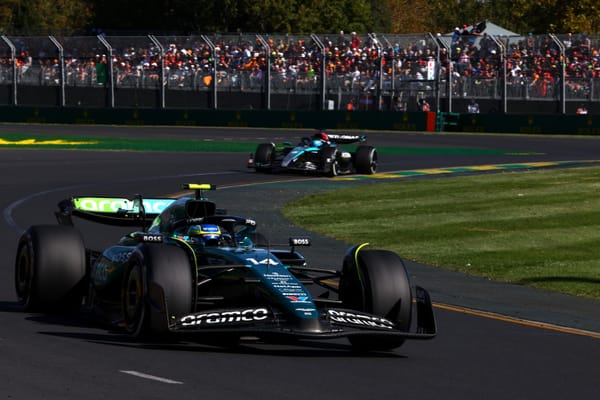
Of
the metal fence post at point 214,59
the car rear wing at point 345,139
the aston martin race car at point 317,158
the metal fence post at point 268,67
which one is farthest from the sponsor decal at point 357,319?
the metal fence post at point 214,59

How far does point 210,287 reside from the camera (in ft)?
36.9

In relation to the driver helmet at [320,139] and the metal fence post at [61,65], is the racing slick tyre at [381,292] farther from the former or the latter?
the metal fence post at [61,65]

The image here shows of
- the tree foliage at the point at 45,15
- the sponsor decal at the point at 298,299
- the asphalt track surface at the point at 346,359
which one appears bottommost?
the asphalt track surface at the point at 346,359

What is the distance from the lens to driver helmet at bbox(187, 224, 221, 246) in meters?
11.6

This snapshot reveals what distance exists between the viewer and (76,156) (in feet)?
132

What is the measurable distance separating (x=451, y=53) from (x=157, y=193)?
94.2ft

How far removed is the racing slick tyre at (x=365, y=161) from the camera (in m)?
35.2

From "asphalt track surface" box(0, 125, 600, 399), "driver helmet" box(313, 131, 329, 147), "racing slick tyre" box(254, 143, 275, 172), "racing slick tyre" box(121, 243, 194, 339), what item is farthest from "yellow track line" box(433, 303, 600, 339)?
"racing slick tyre" box(254, 143, 275, 172)

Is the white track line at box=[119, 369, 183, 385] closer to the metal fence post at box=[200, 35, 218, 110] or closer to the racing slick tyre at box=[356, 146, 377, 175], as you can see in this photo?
the racing slick tyre at box=[356, 146, 377, 175]

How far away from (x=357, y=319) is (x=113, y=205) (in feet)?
15.5

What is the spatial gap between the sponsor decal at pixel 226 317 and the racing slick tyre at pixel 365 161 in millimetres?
25101

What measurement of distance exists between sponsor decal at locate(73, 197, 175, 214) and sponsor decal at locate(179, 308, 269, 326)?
4.07m

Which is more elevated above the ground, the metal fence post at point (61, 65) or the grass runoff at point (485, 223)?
the metal fence post at point (61, 65)

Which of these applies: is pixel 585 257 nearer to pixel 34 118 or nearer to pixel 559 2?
pixel 34 118
